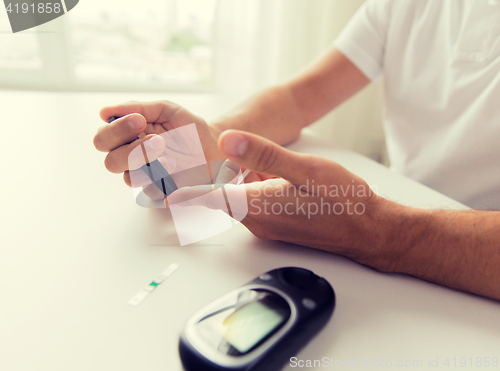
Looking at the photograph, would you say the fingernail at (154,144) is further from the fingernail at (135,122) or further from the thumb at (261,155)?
the thumb at (261,155)

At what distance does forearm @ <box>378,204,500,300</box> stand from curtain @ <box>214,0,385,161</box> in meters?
1.05

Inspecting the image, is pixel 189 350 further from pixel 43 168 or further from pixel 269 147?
pixel 43 168

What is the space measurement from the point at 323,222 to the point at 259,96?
1.29 ft

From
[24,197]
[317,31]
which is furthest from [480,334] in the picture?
[317,31]

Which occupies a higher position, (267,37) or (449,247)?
(267,37)

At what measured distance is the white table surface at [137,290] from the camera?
23cm

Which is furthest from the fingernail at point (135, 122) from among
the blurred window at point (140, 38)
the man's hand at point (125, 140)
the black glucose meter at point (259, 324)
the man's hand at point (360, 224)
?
the blurred window at point (140, 38)

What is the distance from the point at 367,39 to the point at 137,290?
710mm

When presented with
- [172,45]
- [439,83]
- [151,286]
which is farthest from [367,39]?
[172,45]

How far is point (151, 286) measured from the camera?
285 mm

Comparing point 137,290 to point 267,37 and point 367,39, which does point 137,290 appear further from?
point 267,37

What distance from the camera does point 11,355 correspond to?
0.22 meters

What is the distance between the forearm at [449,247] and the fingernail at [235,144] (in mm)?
187

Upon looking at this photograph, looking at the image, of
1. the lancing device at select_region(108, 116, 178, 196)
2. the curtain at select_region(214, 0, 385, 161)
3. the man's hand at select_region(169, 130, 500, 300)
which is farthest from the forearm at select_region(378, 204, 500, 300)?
the curtain at select_region(214, 0, 385, 161)
